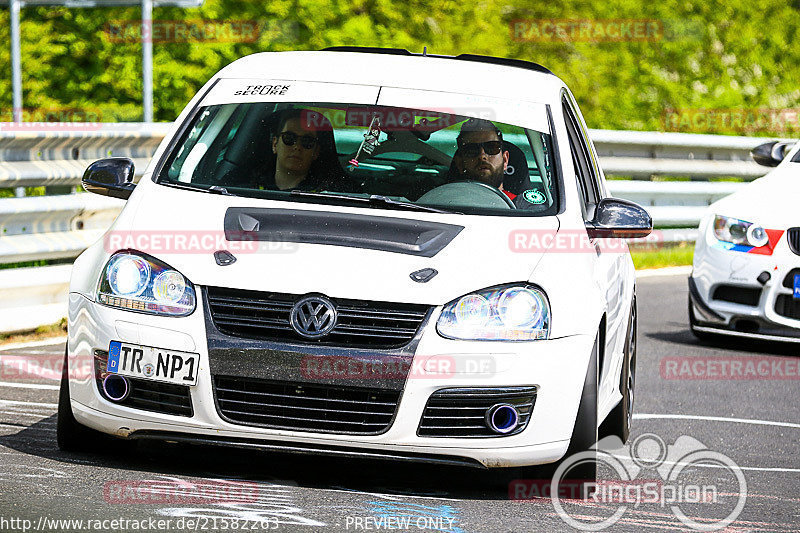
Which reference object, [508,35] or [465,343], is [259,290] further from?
[508,35]

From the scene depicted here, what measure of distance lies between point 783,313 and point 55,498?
6.11m

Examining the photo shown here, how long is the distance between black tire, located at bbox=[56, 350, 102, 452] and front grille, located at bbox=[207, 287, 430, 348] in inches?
30.3

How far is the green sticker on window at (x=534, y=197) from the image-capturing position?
6.41 m

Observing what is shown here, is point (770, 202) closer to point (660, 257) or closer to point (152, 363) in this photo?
point (660, 257)

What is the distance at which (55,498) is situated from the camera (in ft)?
16.9

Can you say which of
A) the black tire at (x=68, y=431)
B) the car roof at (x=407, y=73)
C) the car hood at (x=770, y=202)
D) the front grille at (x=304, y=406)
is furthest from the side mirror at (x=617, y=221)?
the car hood at (x=770, y=202)

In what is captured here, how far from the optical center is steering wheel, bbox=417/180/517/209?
20.5 ft

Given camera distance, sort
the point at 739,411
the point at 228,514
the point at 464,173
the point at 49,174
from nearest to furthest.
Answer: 1. the point at 228,514
2. the point at 464,173
3. the point at 739,411
4. the point at 49,174

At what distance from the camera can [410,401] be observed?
5.43 meters

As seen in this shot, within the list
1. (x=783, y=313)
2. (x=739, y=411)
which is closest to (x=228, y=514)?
(x=739, y=411)

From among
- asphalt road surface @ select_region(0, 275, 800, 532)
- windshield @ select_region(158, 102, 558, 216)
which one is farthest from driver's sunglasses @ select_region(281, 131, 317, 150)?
asphalt road surface @ select_region(0, 275, 800, 532)

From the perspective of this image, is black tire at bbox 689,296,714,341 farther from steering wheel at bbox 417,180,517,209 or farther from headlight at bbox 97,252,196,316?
headlight at bbox 97,252,196,316

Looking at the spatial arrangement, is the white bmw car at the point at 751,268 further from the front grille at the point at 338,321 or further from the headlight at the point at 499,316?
the front grille at the point at 338,321

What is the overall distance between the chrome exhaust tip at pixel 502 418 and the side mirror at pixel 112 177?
6.09 ft
